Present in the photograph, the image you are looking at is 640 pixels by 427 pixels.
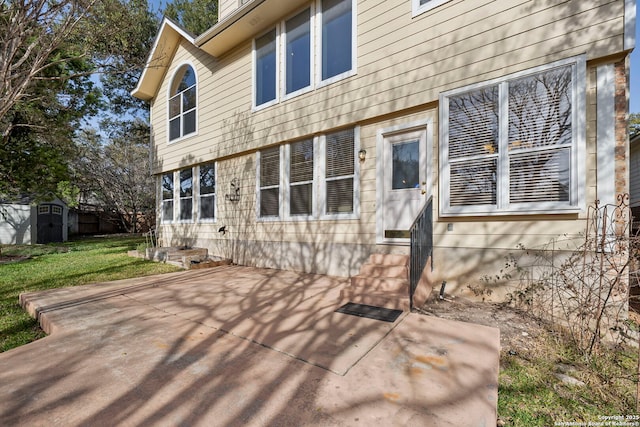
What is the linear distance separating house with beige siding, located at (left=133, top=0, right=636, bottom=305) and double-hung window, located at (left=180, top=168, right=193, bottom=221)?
3.48ft

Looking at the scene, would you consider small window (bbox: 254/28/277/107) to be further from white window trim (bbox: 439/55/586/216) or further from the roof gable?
white window trim (bbox: 439/55/586/216)

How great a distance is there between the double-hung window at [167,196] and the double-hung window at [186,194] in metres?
0.70

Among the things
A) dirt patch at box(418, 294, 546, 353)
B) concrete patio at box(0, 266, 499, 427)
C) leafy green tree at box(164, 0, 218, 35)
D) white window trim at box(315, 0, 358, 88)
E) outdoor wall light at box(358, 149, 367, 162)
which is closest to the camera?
concrete patio at box(0, 266, 499, 427)

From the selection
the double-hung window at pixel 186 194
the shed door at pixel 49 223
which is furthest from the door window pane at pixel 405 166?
the shed door at pixel 49 223

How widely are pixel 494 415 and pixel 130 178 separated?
21456 millimetres

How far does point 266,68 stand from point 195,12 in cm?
877

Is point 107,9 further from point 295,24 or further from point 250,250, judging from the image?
point 250,250

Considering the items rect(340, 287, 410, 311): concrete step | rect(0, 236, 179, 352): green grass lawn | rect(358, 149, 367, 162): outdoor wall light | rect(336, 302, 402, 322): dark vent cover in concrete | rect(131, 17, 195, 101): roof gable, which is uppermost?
rect(131, 17, 195, 101): roof gable

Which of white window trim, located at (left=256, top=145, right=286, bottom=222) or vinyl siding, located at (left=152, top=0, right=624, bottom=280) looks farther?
white window trim, located at (left=256, top=145, right=286, bottom=222)

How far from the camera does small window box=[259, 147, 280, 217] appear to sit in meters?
6.96

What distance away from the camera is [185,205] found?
9.61m

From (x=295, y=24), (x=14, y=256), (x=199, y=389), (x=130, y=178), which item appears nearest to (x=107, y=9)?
(x=295, y=24)

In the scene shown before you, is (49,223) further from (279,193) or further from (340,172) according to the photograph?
(340,172)

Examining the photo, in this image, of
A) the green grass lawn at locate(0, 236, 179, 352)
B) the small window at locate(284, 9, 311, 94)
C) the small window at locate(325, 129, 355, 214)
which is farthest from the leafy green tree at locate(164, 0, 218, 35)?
the small window at locate(325, 129, 355, 214)
